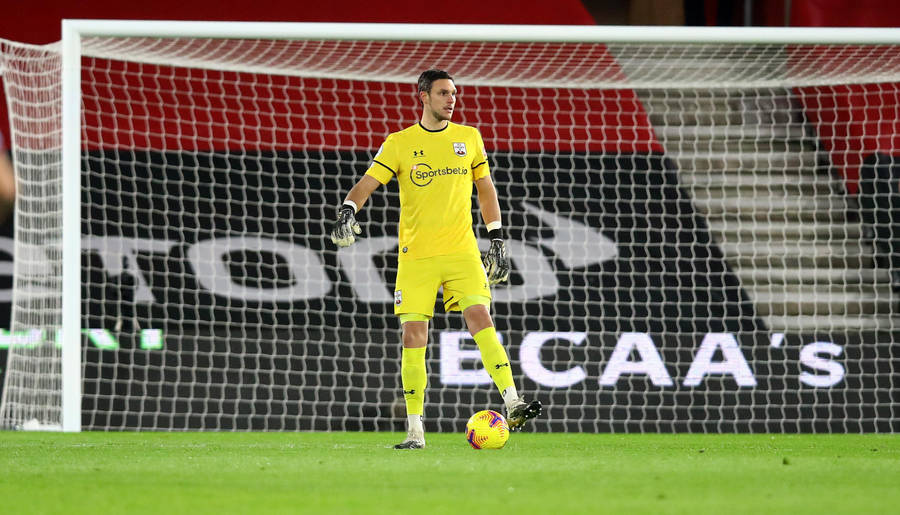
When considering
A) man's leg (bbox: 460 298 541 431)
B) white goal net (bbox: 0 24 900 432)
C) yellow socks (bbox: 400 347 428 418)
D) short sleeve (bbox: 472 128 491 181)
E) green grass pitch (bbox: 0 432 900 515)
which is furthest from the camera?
white goal net (bbox: 0 24 900 432)

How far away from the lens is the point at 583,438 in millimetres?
6520

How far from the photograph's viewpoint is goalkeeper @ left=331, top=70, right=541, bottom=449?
5.12 meters

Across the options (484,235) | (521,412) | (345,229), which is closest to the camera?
(521,412)

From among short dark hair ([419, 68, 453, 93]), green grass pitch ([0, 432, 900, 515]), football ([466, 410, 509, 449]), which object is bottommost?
green grass pitch ([0, 432, 900, 515])

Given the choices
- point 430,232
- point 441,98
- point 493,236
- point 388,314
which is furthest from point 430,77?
point 388,314

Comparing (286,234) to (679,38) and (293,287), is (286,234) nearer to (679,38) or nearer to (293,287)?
(293,287)

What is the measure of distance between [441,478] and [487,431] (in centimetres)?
123

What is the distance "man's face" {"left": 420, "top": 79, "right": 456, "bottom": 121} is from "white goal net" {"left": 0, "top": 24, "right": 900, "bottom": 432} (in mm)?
1922

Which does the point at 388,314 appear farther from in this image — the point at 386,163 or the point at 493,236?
the point at 386,163

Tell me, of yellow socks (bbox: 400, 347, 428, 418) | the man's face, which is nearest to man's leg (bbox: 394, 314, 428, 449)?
yellow socks (bbox: 400, 347, 428, 418)

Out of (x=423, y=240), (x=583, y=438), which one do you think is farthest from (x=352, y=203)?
(x=583, y=438)

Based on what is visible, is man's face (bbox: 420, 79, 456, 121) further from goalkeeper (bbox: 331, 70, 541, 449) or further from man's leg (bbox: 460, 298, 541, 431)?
man's leg (bbox: 460, 298, 541, 431)

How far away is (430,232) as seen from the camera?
5160 mm

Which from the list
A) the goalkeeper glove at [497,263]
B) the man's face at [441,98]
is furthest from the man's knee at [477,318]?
the man's face at [441,98]
